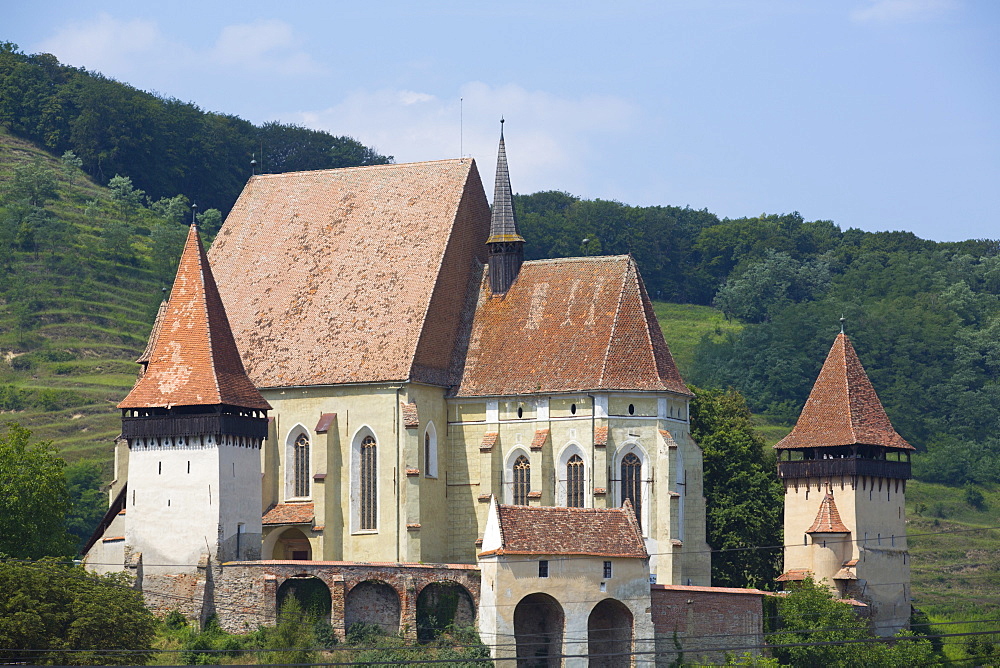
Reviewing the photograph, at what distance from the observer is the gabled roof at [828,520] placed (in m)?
59.2

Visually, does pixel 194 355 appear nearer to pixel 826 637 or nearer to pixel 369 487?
pixel 369 487

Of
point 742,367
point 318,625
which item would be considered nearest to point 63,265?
point 742,367

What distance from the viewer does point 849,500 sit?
59938 millimetres

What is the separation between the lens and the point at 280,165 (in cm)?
14012

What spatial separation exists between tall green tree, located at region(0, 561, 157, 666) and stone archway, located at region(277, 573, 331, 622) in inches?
178

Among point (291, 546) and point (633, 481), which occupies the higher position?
point (633, 481)

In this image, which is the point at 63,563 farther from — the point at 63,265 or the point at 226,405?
the point at 63,265

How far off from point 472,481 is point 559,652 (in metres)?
9.07

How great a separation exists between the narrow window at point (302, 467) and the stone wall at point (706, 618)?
13039 millimetres

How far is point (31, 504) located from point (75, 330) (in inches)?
1826

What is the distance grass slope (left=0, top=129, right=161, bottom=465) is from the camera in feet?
317

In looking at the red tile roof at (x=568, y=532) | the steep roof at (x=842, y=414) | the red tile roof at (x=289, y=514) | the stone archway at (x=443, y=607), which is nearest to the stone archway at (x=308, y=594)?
the stone archway at (x=443, y=607)

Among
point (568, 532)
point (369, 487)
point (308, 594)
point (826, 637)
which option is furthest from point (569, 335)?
point (826, 637)

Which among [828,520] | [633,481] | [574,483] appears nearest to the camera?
[828,520]
